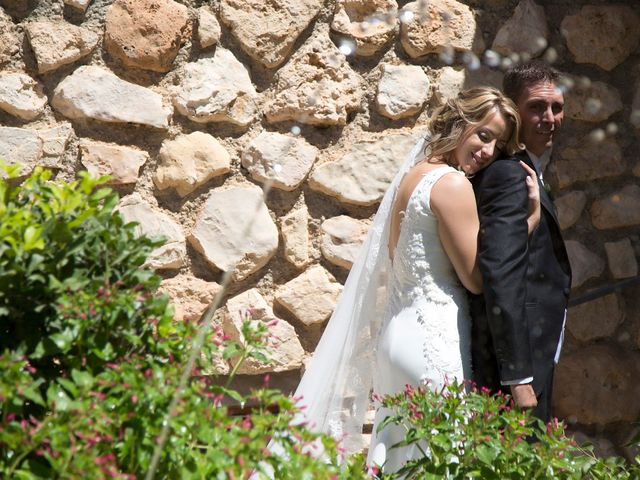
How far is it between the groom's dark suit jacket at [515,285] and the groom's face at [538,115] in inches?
4.8

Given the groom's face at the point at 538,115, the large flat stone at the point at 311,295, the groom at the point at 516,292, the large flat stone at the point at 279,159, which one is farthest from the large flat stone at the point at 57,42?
the groom's face at the point at 538,115

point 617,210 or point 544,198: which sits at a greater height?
point 544,198

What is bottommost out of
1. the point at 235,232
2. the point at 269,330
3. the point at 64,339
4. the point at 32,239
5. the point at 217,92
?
the point at 269,330

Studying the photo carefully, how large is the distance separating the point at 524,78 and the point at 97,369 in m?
1.88

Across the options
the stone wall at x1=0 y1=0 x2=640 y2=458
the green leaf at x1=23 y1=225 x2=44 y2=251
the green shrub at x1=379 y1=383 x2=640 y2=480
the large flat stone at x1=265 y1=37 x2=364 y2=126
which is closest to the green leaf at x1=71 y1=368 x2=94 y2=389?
the green leaf at x1=23 y1=225 x2=44 y2=251

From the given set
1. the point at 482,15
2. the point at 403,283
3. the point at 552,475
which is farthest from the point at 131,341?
the point at 482,15

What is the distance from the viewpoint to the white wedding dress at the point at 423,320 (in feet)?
7.91

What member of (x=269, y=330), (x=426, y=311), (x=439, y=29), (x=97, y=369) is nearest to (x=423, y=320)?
(x=426, y=311)

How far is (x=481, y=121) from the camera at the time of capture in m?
2.49

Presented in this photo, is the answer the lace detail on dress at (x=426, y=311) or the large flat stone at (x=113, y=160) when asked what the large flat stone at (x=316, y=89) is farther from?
the lace detail on dress at (x=426, y=311)

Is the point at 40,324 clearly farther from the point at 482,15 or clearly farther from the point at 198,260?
A: the point at 482,15

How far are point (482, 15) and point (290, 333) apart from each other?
1.31 metres

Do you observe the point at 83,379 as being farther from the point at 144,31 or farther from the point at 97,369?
the point at 144,31

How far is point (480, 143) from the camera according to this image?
97.9 inches
